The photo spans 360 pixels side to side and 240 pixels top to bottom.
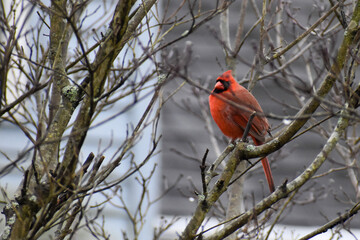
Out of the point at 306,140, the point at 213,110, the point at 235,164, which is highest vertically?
the point at 306,140

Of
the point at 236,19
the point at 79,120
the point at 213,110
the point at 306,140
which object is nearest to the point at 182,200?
the point at 306,140

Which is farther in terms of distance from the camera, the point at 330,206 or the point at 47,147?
the point at 330,206

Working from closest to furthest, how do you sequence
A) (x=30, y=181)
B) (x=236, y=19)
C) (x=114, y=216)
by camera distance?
(x=30, y=181), (x=114, y=216), (x=236, y=19)

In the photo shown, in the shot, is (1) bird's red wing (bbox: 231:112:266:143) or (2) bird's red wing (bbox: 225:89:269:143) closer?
(2) bird's red wing (bbox: 225:89:269:143)

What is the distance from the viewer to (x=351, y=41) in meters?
2.30

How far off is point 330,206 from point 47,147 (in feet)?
15.3

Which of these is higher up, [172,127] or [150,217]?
[172,127]

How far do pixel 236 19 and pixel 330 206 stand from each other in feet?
7.77

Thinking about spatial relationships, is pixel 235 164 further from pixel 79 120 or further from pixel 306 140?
pixel 306 140

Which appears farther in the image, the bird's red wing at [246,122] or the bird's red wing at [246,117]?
the bird's red wing at [246,122]

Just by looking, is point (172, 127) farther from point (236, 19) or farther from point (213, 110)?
point (213, 110)

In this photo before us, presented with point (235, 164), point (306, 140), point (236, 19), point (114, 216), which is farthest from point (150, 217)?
point (235, 164)

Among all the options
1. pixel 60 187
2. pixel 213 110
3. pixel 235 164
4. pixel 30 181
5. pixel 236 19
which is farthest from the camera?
pixel 236 19

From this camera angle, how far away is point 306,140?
20.8 ft
